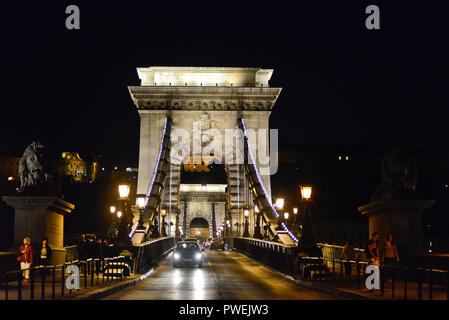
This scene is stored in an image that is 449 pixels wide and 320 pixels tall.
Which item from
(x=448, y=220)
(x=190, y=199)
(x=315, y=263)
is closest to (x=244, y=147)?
(x=448, y=220)

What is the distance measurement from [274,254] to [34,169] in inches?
556

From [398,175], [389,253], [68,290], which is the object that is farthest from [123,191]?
[389,253]

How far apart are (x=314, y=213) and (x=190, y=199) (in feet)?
117

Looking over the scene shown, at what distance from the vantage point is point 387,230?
950 inches

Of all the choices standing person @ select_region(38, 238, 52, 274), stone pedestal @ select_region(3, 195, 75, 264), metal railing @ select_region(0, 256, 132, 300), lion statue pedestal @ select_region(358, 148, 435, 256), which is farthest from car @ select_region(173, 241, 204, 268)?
standing person @ select_region(38, 238, 52, 274)

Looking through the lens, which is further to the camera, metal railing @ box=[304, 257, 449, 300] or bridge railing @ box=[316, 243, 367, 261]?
bridge railing @ box=[316, 243, 367, 261]

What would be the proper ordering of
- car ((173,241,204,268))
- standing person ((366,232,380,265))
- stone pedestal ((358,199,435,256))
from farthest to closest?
1. car ((173,241,204,268))
2. stone pedestal ((358,199,435,256))
3. standing person ((366,232,380,265))

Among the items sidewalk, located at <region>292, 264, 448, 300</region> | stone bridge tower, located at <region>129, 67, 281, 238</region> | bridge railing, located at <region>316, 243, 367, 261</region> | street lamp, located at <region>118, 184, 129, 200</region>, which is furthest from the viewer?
stone bridge tower, located at <region>129, 67, 281, 238</region>

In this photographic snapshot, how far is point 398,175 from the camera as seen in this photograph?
2445 cm

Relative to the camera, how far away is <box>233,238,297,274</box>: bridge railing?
95.7 feet

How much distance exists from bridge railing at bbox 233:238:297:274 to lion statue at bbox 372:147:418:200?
5517 mm

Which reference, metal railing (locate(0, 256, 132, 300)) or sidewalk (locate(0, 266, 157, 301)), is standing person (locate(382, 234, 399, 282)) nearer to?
sidewalk (locate(0, 266, 157, 301))

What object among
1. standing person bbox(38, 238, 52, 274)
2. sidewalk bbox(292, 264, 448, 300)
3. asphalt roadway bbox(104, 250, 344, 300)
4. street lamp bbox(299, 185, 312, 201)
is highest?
street lamp bbox(299, 185, 312, 201)

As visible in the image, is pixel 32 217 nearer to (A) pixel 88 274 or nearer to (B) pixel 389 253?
(A) pixel 88 274
